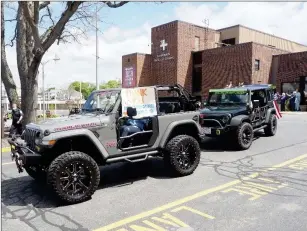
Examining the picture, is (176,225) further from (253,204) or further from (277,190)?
(277,190)

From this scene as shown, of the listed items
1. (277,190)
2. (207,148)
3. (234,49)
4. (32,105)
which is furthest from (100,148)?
(234,49)

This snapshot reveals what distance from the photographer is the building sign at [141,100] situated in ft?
19.3

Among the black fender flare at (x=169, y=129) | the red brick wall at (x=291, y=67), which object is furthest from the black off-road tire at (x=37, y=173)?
the red brick wall at (x=291, y=67)

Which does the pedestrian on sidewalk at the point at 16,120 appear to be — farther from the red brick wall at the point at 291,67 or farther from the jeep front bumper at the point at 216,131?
the red brick wall at the point at 291,67

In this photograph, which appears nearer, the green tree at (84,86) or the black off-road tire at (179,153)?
the black off-road tire at (179,153)

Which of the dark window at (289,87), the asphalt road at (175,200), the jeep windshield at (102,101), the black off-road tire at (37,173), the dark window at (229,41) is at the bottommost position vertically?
the asphalt road at (175,200)

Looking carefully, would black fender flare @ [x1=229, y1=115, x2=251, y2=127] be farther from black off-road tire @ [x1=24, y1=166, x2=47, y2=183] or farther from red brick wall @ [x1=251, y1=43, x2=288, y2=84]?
red brick wall @ [x1=251, y1=43, x2=288, y2=84]

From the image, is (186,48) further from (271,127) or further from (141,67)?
(271,127)

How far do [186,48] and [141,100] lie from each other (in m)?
33.1

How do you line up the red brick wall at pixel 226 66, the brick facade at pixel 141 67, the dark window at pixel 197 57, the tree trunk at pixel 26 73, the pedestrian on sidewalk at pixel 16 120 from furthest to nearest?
the brick facade at pixel 141 67
the dark window at pixel 197 57
the red brick wall at pixel 226 66
the tree trunk at pixel 26 73
the pedestrian on sidewalk at pixel 16 120

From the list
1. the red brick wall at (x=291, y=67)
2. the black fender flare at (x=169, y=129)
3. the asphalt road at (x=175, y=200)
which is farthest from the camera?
the red brick wall at (x=291, y=67)

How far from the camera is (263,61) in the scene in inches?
1253

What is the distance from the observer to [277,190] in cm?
535

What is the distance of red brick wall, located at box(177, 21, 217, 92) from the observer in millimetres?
37156
